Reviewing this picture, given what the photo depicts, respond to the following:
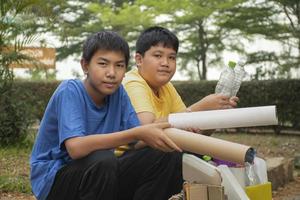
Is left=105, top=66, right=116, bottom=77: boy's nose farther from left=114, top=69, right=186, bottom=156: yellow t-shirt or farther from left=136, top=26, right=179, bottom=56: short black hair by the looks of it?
left=136, top=26, right=179, bottom=56: short black hair

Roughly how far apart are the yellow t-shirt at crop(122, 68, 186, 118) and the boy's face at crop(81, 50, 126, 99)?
0.91 ft

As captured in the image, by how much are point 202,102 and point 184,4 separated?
12483 millimetres

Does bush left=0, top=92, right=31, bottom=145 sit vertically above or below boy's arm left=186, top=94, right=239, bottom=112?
below

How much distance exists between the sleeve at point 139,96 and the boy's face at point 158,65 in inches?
2.9

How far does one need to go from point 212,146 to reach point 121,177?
59cm

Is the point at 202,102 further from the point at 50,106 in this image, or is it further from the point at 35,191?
the point at 35,191

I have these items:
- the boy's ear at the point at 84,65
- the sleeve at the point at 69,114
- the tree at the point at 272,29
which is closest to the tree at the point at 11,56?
the boy's ear at the point at 84,65

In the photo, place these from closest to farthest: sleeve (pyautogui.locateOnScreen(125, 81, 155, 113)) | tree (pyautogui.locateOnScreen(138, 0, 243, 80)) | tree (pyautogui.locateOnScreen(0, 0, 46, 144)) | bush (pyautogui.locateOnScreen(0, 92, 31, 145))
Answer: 1. sleeve (pyautogui.locateOnScreen(125, 81, 155, 113))
2. tree (pyautogui.locateOnScreen(0, 0, 46, 144))
3. bush (pyautogui.locateOnScreen(0, 92, 31, 145))
4. tree (pyautogui.locateOnScreen(138, 0, 243, 80))

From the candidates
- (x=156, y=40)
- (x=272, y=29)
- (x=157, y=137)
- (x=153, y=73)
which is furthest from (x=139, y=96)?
(x=272, y=29)

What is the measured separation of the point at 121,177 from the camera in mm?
2074

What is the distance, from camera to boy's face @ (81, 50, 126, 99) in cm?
190

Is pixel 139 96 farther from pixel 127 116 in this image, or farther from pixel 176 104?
pixel 176 104

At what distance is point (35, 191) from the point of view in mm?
1939

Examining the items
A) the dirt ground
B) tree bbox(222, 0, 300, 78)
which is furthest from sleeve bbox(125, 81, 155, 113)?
tree bbox(222, 0, 300, 78)
